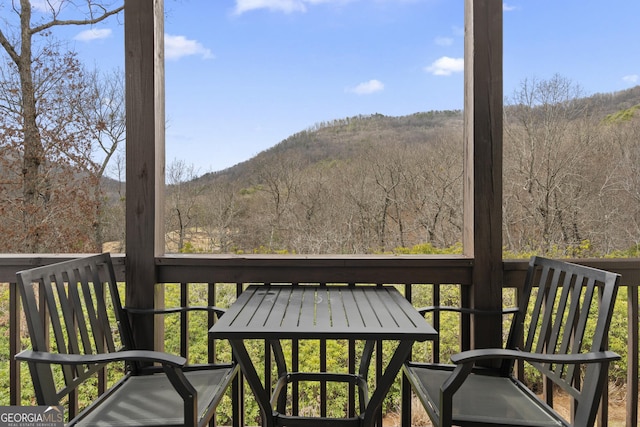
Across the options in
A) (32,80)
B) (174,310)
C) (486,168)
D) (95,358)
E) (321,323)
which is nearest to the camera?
(95,358)

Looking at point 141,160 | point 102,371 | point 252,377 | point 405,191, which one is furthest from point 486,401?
point 405,191

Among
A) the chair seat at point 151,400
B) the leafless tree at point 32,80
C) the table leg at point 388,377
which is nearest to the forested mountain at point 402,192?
the chair seat at point 151,400

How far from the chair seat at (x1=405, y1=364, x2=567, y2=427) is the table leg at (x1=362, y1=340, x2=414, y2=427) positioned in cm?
17

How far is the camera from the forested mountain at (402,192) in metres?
3.58

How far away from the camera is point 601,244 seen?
374cm

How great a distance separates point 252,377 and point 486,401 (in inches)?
34.7

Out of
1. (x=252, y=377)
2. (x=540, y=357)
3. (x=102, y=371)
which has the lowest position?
(x=102, y=371)

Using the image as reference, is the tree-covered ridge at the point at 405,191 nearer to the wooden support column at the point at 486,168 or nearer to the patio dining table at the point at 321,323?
the wooden support column at the point at 486,168

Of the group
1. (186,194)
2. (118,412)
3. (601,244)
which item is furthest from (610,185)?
(118,412)

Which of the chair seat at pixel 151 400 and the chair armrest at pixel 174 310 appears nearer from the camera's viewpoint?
the chair seat at pixel 151 400

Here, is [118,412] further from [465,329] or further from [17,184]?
[17,184]

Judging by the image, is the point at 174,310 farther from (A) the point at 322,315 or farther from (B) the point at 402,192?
(B) the point at 402,192

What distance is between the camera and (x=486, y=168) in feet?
6.94

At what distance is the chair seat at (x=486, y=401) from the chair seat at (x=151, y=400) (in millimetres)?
785
